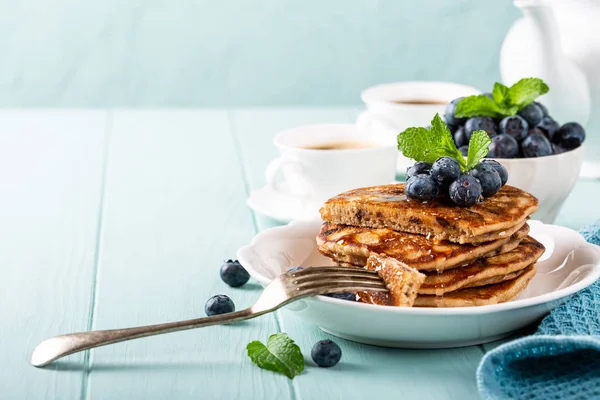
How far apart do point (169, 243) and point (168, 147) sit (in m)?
0.88

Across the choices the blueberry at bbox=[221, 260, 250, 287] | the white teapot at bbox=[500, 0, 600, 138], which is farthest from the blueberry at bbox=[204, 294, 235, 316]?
the white teapot at bbox=[500, 0, 600, 138]

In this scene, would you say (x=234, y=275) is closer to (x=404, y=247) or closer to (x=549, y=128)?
(x=404, y=247)

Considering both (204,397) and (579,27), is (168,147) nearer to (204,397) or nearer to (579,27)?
(579,27)

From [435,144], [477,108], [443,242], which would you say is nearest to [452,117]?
[477,108]

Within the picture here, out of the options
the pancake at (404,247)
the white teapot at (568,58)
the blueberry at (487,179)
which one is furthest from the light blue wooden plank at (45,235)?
the white teapot at (568,58)

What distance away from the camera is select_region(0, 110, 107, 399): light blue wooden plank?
4.08ft

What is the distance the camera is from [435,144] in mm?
1508

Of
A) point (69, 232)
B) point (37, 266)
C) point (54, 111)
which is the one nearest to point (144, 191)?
point (69, 232)

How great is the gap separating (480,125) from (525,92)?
5.7 inches

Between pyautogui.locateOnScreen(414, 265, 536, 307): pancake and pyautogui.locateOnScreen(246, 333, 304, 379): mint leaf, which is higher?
pyautogui.locateOnScreen(414, 265, 536, 307): pancake

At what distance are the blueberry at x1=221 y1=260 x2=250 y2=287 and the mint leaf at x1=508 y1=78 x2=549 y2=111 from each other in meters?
0.74

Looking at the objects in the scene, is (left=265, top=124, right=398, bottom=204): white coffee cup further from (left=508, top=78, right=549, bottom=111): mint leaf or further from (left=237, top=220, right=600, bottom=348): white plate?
(left=237, top=220, right=600, bottom=348): white plate

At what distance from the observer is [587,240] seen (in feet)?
5.44

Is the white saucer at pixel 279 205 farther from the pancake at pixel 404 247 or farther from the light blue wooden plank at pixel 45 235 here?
the pancake at pixel 404 247
